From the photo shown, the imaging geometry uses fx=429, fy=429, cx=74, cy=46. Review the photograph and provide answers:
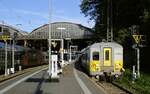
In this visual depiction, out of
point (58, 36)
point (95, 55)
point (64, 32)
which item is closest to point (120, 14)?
point (95, 55)

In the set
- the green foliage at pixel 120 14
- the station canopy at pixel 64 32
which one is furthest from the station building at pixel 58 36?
the green foliage at pixel 120 14

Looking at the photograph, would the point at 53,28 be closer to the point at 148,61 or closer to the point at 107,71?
the point at 148,61

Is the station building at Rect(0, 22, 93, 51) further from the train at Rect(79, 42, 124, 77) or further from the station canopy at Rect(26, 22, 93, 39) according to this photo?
the train at Rect(79, 42, 124, 77)

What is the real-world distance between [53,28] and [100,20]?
264 ft

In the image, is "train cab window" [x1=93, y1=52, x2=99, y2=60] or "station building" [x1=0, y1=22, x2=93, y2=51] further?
"station building" [x1=0, y1=22, x2=93, y2=51]

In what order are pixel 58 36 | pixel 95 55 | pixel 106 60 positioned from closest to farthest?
pixel 106 60, pixel 95 55, pixel 58 36

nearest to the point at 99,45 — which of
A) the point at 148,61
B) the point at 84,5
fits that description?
the point at 148,61

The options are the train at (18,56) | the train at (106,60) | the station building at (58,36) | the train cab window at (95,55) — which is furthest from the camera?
the station building at (58,36)

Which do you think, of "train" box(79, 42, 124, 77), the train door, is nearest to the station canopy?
"train" box(79, 42, 124, 77)

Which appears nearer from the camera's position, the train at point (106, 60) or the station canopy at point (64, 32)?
the train at point (106, 60)

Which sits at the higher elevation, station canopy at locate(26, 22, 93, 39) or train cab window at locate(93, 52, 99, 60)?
station canopy at locate(26, 22, 93, 39)

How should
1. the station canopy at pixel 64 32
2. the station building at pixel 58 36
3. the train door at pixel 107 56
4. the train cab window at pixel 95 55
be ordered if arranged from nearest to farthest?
the train door at pixel 107 56, the train cab window at pixel 95 55, the station building at pixel 58 36, the station canopy at pixel 64 32

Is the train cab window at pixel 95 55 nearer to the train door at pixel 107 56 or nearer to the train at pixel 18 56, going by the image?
the train door at pixel 107 56

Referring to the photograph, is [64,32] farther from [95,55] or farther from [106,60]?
[106,60]
